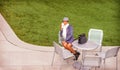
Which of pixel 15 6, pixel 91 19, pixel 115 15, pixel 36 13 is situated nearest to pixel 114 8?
pixel 115 15

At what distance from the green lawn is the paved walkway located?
455mm

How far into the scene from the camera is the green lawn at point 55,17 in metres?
12.0

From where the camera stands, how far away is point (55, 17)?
43.7 feet

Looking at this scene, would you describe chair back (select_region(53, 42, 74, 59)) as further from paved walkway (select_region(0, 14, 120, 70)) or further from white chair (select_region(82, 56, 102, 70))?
white chair (select_region(82, 56, 102, 70))

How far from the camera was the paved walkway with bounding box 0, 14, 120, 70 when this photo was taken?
10.2 m

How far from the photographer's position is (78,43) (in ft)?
32.5

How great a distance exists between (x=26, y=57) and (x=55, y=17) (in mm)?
3203

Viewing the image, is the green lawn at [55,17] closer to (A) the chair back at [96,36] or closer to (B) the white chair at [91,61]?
(A) the chair back at [96,36]

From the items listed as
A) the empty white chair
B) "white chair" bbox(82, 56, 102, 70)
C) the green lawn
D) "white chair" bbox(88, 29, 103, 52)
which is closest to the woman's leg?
the empty white chair

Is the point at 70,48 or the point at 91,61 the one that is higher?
the point at 70,48

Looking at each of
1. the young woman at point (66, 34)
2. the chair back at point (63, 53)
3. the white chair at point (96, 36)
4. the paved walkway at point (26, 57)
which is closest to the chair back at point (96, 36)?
the white chair at point (96, 36)

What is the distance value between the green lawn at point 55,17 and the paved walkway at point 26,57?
0.46 metres

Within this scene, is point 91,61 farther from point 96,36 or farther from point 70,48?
point 96,36

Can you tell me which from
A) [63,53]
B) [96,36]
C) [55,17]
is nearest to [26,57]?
[63,53]
